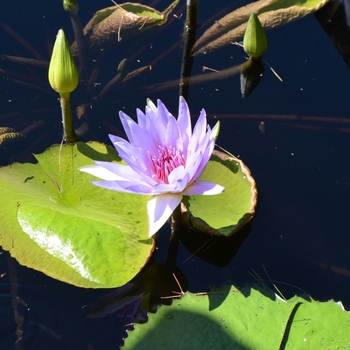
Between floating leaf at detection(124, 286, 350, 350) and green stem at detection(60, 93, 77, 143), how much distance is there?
1143mm

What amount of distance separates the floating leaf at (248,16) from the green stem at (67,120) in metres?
1.13

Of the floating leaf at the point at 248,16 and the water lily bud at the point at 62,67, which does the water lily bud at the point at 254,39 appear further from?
the water lily bud at the point at 62,67

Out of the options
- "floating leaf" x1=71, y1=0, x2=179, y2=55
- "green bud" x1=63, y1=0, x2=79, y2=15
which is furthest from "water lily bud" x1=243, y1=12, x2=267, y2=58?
"green bud" x1=63, y1=0, x2=79, y2=15

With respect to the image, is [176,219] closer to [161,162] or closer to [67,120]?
[161,162]

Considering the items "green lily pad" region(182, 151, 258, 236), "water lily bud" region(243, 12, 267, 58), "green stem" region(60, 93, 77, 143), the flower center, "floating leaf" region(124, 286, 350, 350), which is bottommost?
"floating leaf" region(124, 286, 350, 350)

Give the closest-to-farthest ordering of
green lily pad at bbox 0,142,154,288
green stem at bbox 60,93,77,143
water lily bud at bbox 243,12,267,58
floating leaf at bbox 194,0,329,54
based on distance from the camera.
→ green lily pad at bbox 0,142,154,288, green stem at bbox 60,93,77,143, water lily bud at bbox 243,12,267,58, floating leaf at bbox 194,0,329,54

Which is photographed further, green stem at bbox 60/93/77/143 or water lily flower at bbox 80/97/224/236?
green stem at bbox 60/93/77/143

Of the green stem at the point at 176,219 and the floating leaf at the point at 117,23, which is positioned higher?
the floating leaf at the point at 117,23

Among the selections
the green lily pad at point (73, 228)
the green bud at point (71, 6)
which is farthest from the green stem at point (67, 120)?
the green bud at point (71, 6)

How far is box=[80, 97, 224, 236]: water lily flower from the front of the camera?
1.89 m

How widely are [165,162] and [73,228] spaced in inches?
18.2

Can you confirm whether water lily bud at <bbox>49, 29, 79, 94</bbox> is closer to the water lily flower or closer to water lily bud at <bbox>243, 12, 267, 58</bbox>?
the water lily flower

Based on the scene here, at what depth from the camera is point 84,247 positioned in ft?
6.89

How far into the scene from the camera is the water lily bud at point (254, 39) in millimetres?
3145
